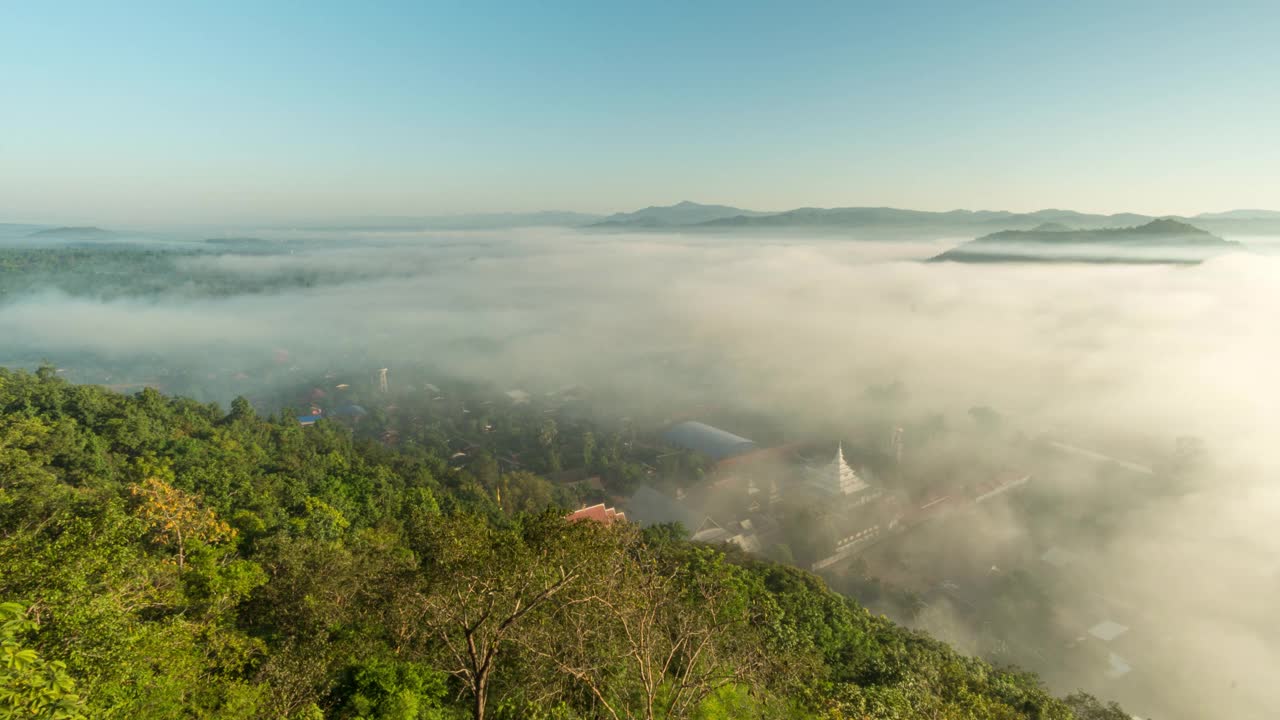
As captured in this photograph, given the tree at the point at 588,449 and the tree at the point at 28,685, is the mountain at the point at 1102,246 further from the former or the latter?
the tree at the point at 28,685

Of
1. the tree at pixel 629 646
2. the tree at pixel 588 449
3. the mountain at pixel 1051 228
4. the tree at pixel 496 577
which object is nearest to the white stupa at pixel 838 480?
the tree at pixel 588 449

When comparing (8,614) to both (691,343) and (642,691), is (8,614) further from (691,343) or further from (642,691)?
(691,343)

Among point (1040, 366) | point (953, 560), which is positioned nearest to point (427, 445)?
point (953, 560)

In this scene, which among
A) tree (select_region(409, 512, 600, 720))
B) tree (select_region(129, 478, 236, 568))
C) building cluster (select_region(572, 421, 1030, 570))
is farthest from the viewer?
building cluster (select_region(572, 421, 1030, 570))

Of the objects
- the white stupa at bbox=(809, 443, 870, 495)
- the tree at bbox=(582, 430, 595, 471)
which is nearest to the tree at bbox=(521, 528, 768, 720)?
the white stupa at bbox=(809, 443, 870, 495)

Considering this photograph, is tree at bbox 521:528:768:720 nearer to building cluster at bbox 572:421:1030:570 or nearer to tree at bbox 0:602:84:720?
tree at bbox 0:602:84:720
